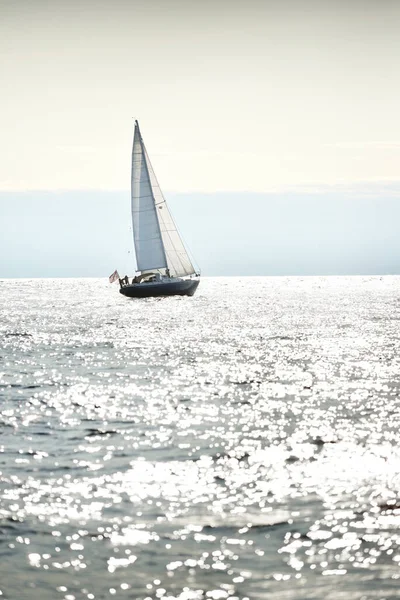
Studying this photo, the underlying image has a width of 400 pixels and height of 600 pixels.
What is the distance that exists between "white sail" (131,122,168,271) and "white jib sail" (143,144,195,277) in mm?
1045

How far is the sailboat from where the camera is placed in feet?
445

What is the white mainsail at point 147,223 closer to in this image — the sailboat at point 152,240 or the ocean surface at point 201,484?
the sailboat at point 152,240

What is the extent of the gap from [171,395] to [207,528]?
24.3 metres

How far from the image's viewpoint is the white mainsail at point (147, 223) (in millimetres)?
136250

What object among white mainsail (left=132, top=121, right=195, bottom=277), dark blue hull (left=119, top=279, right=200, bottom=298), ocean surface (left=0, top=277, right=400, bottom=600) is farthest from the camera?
white mainsail (left=132, top=121, right=195, bottom=277)

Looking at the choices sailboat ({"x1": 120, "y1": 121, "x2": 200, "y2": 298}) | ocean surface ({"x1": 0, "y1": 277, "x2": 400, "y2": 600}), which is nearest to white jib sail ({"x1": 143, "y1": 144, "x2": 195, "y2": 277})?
sailboat ({"x1": 120, "y1": 121, "x2": 200, "y2": 298})

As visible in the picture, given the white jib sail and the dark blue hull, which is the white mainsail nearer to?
the white jib sail

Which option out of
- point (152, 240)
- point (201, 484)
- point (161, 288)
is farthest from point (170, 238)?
point (201, 484)

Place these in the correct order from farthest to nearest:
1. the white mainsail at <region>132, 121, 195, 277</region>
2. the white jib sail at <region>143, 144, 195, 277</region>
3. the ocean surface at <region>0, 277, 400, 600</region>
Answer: the white jib sail at <region>143, 144, 195, 277</region> < the white mainsail at <region>132, 121, 195, 277</region> < the ocean surface at <region>0, 277, 400, 600</region>

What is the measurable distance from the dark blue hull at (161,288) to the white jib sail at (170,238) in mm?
2319

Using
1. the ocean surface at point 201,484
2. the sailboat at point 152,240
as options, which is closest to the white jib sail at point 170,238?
the sailboat at point 152,240

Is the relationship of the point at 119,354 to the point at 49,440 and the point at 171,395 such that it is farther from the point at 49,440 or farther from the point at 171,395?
the point at 49,440

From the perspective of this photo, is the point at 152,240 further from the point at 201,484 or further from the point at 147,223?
the point at 201,484

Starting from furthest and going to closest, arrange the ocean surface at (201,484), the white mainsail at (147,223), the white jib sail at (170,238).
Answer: the white jib sail at (170,238)
the white mainsail at (147,223)
the ocean surface at (201,484)
